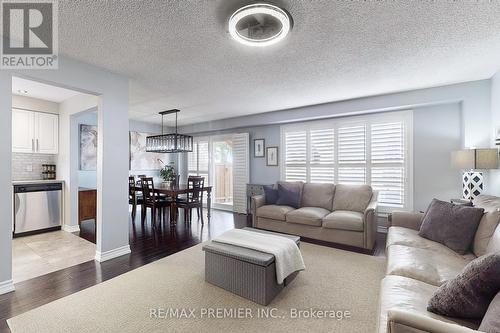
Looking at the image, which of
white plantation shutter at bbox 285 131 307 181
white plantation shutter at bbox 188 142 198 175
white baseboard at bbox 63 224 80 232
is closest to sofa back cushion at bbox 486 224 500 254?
white plantation shutter at bbox 285 131 307 181

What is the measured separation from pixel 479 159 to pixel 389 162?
1416 mm

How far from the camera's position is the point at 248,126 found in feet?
19.5

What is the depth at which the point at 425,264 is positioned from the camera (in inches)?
72.6

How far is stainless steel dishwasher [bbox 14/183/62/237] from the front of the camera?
3.86 m

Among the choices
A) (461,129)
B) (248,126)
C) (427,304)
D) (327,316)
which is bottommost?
(327,316)

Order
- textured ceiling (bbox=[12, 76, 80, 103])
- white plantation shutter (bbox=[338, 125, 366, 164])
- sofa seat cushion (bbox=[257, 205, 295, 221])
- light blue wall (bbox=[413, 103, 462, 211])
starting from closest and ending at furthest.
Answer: textured ceiling (bbox=[12, 76, 80, 103]), light blue wall (bbox=[413, 103, 462, 211]), sofa seat cushion (bbox=[257, 205, 295, 221]), white plantation shutter (bbox=[338, 125, 366, 164])

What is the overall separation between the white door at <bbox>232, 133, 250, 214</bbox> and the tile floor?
3.32m

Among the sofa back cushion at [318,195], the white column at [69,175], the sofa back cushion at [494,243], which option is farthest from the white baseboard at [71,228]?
the sofa back cushion at [494,243]

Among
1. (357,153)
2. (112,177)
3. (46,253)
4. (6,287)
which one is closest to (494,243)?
(357,153)

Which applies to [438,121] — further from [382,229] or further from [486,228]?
[486,228]

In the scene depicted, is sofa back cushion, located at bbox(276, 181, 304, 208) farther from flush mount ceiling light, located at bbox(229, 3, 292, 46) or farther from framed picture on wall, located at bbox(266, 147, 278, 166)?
flush mount ceiling light, located at bbox(229, 3, 292, 46)

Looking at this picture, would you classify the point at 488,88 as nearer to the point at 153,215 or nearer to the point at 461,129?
the point at 461,129

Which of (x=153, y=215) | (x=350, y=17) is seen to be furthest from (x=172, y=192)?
(x=350, y=17)

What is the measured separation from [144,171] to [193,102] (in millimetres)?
3280
